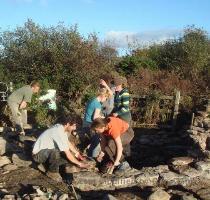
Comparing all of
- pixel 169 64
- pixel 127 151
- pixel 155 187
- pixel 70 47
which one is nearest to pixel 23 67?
pixel 70 47

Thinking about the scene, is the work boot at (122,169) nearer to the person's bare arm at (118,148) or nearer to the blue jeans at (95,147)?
the person's bare arm at (118,148)

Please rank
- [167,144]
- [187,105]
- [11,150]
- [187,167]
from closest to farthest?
[187,167], [11,150], [167,144], [187,105]

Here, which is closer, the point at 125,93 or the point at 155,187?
the point at 155,187

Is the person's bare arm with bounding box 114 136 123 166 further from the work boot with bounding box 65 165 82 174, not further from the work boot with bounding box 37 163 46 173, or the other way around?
the work boot with bounding box 37 163 46 173

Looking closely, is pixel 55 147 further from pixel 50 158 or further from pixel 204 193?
pixel 204 193

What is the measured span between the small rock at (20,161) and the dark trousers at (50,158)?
1.53ft

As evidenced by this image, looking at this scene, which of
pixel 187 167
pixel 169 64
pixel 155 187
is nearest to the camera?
pixel 155 187

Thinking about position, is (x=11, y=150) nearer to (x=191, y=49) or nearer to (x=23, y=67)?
(x=23, y=67)

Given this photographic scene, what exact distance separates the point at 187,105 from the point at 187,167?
319 inches

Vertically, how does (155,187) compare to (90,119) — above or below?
below

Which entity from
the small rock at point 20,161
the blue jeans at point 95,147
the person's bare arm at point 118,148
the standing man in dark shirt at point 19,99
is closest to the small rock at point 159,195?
the person's bare arm at point 118,148

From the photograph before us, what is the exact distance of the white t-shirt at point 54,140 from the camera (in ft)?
27.3

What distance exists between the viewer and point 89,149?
9570 mm

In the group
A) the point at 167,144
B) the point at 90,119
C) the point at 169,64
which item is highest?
the point at 169,64
